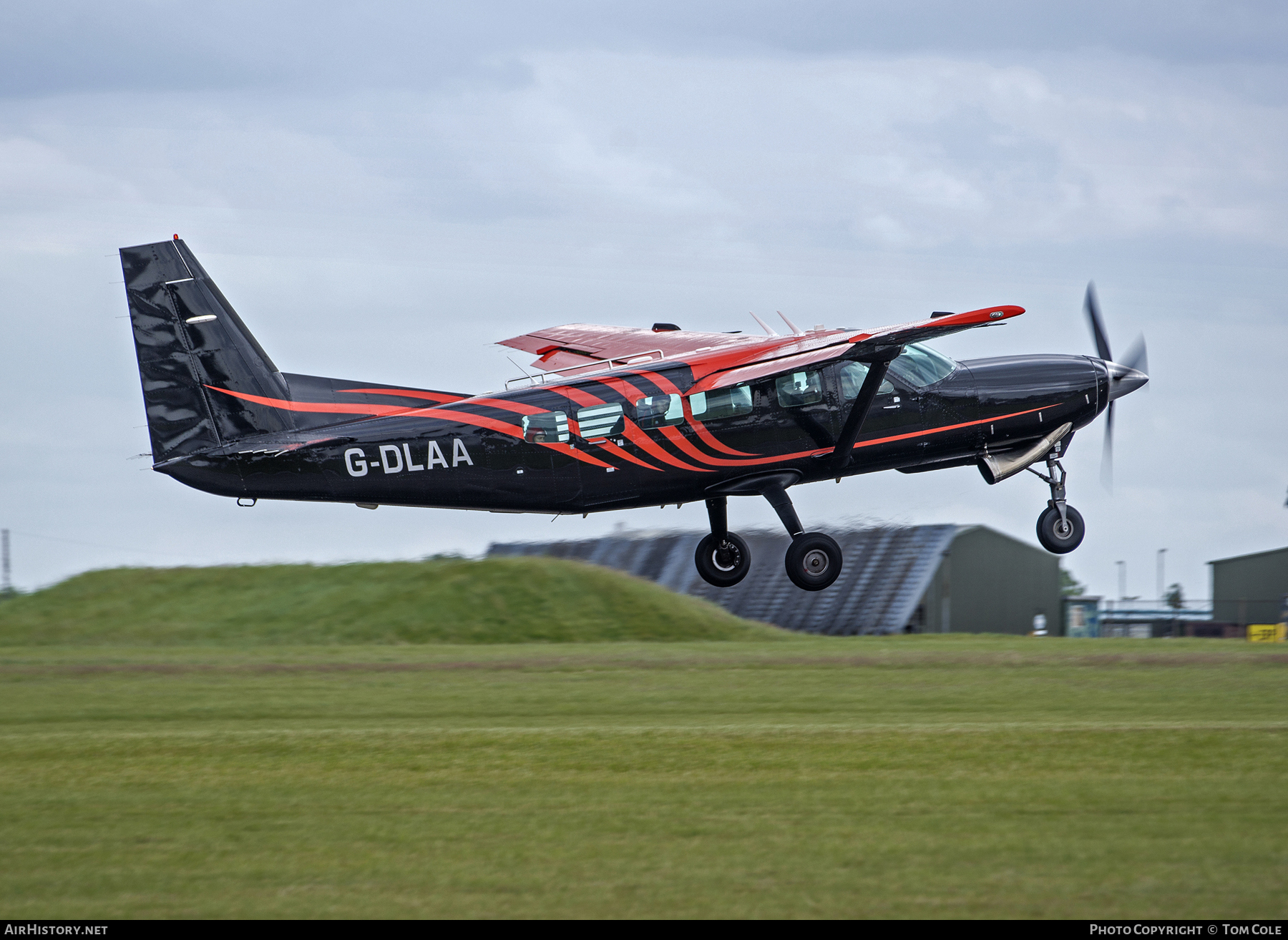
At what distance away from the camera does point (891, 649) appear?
137ft

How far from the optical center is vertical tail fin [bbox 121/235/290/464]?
18.0 metres

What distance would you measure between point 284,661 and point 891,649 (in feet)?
61.2

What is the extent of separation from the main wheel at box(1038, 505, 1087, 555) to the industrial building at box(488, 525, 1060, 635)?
94.4ft

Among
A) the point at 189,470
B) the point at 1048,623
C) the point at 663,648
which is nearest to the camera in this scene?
the point at 189,470

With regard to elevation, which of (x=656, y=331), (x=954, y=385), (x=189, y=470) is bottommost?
(x=189, y=470)

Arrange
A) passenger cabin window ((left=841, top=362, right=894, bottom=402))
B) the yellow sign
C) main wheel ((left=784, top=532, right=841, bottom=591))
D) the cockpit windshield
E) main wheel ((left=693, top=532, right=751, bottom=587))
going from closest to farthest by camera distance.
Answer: passenger cabin window ((left=841, top=362, right=894, bottom=402)), the cockpit windshield, main wheel ((left=784, top=532, right=841, bottom=591)), main wheel ((left=693, top=532, right=751, bottom=587)), the yellow sign

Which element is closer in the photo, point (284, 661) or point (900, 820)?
point (900, 820)

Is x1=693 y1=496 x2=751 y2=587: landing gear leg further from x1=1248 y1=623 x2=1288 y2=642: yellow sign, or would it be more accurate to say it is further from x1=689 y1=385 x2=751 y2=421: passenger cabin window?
x1=1248 y1=623 x2=1288 y2=642: yellow sign

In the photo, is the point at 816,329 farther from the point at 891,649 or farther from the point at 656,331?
the point at 891,649

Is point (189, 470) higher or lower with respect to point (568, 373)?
lower

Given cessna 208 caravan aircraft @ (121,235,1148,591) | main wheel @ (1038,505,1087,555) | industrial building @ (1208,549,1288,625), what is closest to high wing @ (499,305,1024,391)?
cessna 208 caravan aircraft @ (121,235,1148,591)

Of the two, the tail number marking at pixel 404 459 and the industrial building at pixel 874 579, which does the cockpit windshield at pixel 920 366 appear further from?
the industrial building at pixel 874 579
